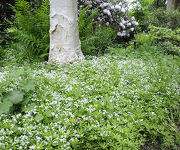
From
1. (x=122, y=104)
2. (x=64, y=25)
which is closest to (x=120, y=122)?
(x=122, y=104)

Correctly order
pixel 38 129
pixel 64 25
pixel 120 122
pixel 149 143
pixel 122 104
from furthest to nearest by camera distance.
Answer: pixel 64 25
pixel 122 104
pixel 149 143
pixel 120 122
pixel 38 129

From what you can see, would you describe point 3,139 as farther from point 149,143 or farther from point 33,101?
point 149,143

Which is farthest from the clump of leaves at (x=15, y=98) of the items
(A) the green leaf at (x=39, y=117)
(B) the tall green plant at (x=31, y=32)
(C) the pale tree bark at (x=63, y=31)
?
(B) the tall green plant at (x=31, y=32)

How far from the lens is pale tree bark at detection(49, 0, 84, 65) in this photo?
4.46m

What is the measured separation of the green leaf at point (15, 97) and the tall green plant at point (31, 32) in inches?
107

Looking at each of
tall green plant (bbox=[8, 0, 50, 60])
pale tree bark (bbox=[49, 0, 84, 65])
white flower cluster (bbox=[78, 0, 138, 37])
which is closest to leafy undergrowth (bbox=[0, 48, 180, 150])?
pale tree bark (bbox=[49, 0, 84, 65])

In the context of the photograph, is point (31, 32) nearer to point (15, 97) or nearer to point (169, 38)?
point (15, 97)

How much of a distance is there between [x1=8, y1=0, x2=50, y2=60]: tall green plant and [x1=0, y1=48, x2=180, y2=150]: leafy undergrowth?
79.5 inches

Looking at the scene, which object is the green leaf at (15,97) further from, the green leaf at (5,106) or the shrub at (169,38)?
the shrub at (169,38)

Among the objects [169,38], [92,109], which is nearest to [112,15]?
[169,38]

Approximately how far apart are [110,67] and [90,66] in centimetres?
52

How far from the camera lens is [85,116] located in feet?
7.65

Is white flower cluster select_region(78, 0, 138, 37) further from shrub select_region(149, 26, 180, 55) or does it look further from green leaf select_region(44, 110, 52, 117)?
green leaf select_region(44, 110, 52, 117)

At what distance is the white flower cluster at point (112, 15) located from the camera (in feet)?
27.4
